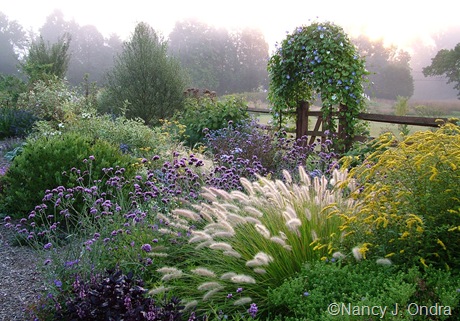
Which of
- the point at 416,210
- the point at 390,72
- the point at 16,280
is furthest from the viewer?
the point at 390,72

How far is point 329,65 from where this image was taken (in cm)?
780

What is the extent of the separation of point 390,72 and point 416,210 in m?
43.7

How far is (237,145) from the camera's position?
691cm

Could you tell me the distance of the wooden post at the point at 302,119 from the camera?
9000mm

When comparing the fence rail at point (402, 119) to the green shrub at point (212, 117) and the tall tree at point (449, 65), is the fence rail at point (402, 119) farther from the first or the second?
the tall tree at point (449, 65)

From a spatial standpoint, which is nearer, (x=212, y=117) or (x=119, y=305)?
(x=119, y=305)

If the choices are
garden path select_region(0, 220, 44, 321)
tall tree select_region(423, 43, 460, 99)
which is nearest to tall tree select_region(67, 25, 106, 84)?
tall tree select_region(423, 43, 460, 99)

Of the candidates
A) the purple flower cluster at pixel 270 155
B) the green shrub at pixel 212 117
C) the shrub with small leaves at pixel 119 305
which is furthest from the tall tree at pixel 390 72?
the shrub with small leaves at pixel 119 305

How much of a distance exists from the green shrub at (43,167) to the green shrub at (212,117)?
4.53 metres

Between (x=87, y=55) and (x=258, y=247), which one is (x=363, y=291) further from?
(x=87, y=55)

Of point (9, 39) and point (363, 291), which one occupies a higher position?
point (9, 39)

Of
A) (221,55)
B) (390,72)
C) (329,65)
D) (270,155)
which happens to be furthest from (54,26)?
(270,155)

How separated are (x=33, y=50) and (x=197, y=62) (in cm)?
2332

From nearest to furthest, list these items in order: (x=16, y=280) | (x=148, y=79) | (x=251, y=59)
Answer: (x=16, y=280)
(x=148, y=79)
(x=251, y=59)
